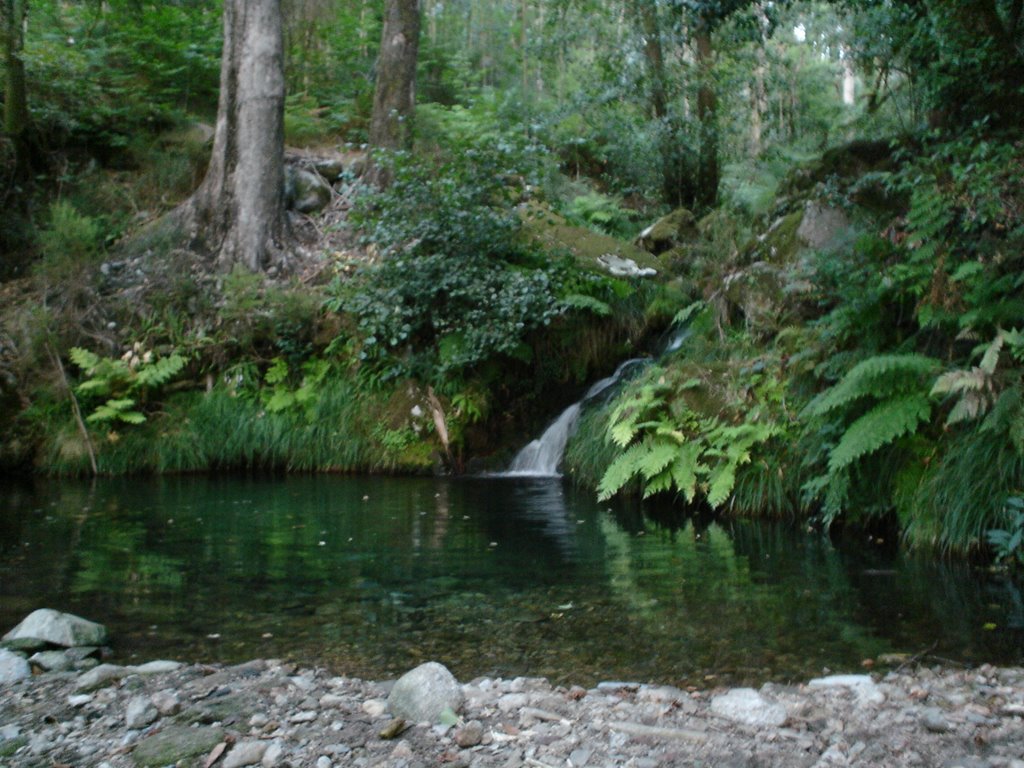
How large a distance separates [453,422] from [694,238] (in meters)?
5.47

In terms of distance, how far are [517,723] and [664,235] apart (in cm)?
1197

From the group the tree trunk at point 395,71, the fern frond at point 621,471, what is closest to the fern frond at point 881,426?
the fern frond at point 621,471

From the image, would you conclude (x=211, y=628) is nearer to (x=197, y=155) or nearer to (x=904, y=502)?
(x=904, y=502)

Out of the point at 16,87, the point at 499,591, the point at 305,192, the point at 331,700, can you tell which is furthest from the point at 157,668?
the point at 16,87

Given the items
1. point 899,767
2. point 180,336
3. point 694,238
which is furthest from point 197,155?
point 899,767

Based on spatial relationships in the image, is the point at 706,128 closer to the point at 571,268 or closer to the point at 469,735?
the point at 571,268

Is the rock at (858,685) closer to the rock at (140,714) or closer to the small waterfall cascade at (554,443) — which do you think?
the rock at (140,714)

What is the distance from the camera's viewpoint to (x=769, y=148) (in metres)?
16.1

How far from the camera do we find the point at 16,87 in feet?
49.0

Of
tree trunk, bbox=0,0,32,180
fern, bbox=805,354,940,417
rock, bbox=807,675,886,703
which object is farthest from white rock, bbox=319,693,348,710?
tree trunk, bbox=0,0,32,180

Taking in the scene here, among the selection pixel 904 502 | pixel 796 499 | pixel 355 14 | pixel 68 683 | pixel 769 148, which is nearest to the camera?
pixel 68 683

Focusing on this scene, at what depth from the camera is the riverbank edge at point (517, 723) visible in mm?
3205

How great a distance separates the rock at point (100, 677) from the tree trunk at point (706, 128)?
43.2 feet

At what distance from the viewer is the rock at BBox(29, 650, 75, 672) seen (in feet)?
14.1
